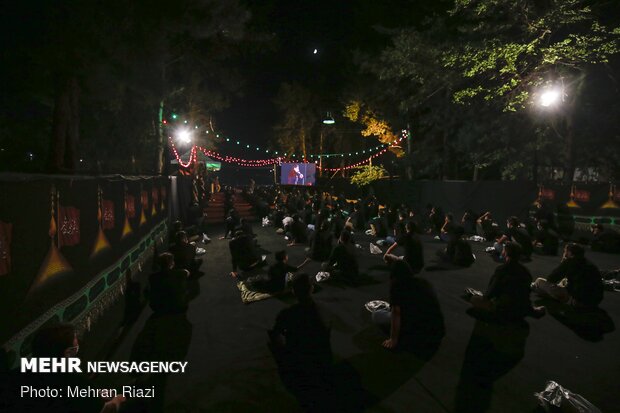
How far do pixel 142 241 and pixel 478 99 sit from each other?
18.0m

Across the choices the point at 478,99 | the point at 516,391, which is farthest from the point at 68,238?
the point at 478,99

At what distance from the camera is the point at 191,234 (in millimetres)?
13953

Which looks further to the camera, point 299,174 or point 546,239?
point 299,174

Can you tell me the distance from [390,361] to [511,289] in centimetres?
219

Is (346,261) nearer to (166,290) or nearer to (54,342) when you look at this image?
(166,290)

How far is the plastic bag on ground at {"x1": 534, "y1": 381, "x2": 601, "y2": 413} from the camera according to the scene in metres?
3.44

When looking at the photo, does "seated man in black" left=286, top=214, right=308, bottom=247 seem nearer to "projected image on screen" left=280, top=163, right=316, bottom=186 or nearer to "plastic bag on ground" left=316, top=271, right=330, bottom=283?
"plastic bag on ground" left=316, top=271, right=330, bottom=283

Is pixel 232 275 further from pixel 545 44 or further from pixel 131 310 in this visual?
pixel 545 44

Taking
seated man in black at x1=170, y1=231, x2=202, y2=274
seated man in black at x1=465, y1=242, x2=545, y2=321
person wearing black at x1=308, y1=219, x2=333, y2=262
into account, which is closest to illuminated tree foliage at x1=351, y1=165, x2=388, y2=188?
person wearing black at x1=308, y1=219, x2=333, y2=262

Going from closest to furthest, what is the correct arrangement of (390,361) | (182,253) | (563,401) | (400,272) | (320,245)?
1. (563,401)
2. (390,361)
3. (400,272)
4. (182,253)
5. (320,245)

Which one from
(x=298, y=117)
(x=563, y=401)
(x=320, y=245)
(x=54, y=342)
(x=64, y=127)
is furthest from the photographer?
(x=298, y=117)

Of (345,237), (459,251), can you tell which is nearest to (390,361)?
(345,237)

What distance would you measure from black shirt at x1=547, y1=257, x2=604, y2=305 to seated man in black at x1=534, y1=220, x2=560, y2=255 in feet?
16.8

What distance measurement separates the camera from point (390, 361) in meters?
4.75
